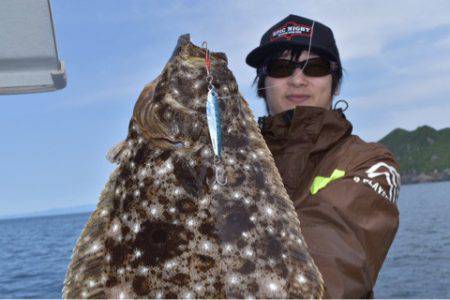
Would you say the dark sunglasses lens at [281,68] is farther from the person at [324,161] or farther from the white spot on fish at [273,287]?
the white spot on fish at [273,287]

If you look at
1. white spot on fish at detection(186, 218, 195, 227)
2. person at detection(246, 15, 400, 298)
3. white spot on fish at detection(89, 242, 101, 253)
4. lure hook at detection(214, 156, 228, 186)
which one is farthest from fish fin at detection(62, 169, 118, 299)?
person at detection(246, 15, 400, 298)

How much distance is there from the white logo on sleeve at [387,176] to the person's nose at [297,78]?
1050 millimetres

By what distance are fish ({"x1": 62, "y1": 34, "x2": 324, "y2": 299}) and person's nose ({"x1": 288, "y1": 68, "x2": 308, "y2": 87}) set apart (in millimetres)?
1424

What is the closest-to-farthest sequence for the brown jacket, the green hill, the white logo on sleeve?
the brown jacket, the white logo on sleeve, the green hill

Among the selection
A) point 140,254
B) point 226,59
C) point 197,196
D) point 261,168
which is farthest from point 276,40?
point 140,254

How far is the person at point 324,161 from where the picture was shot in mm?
2617

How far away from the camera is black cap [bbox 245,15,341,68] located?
158 inches

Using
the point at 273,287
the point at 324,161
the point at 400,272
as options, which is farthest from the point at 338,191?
the point at 400,272

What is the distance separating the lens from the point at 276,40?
4082 mm

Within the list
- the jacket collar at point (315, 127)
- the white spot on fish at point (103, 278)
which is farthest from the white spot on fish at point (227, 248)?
the jacket collar at point (315, 127)

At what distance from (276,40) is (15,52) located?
10.9 ft

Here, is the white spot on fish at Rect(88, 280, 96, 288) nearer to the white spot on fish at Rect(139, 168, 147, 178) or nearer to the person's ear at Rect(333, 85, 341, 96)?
the white spot on fish at Rect(139, 168, 147, 178)

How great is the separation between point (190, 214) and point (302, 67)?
208 centimetres

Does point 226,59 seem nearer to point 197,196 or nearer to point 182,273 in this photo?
point 197,196
